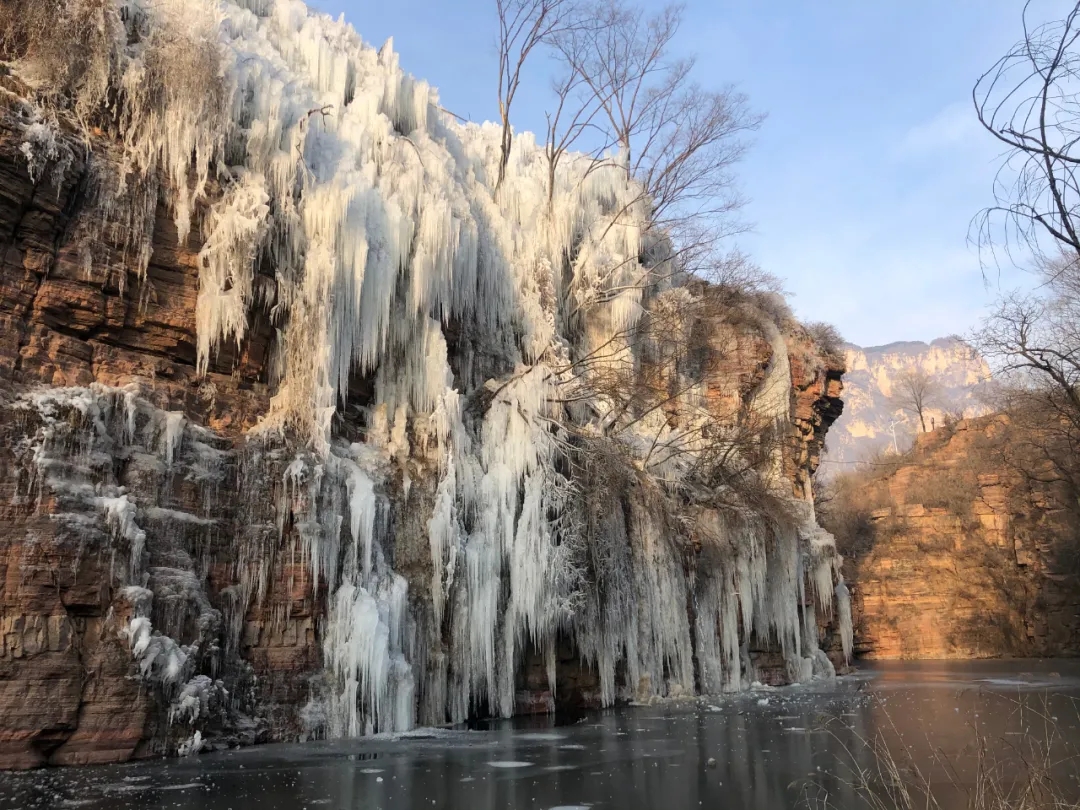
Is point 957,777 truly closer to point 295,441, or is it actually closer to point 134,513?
point 295,441

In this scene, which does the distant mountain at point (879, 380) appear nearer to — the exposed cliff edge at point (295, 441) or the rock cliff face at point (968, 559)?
the rock cliff face at point (968, 559)

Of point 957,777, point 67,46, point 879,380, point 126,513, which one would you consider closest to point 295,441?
point 126,513

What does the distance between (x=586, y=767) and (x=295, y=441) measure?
5.97m

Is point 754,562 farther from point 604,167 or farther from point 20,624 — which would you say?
point 20,624

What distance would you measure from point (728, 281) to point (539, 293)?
11.1 metres

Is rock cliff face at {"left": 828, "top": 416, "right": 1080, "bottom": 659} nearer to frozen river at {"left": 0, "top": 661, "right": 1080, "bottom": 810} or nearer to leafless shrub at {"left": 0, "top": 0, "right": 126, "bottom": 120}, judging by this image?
frozen river at {"left": 0, "top": 661, "right": 1080, "bottom": 810}

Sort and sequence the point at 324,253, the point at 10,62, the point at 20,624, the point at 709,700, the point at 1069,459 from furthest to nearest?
1. the point at 1069,459
2. the point at 709,700
3. the point at 324,253
4. the point at 10,62
5. the point at 20,624

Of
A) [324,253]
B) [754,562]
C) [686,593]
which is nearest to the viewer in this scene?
[324,253]

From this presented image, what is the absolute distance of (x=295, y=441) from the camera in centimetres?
1170

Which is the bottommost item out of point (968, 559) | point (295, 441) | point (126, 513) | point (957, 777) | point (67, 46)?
point (957, 777)

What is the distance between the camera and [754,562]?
62.2 feet

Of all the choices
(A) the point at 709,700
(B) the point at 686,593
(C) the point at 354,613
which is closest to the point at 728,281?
(B) the point at 686,593

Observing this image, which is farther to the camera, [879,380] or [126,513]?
[879,380]

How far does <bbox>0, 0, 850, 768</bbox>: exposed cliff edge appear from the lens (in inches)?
365
